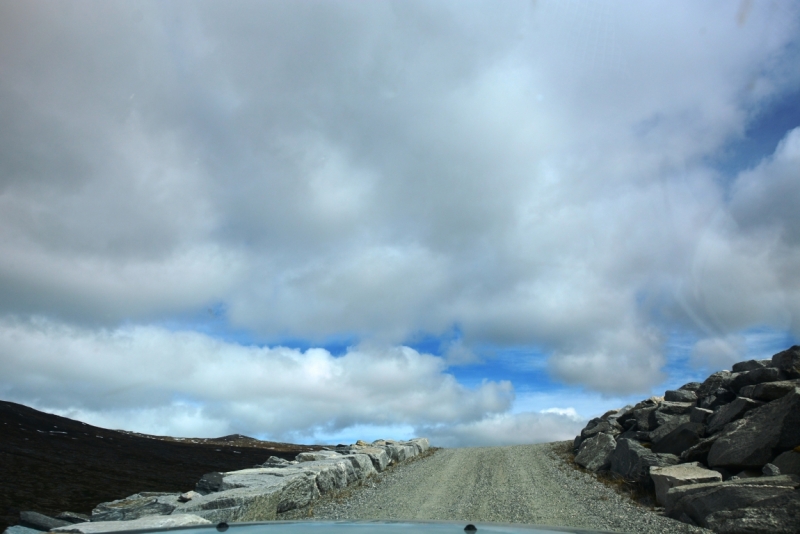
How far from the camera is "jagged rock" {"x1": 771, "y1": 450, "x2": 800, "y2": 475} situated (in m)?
11.9

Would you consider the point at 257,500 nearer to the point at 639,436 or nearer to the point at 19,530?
the point at 19,530

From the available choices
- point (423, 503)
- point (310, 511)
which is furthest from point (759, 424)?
point (310, 511)

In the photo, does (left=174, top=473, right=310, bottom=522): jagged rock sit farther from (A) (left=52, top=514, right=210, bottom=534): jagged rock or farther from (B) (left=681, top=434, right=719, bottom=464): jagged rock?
(B) (left=681, top=434, right=719, bottom=464): jagged rock

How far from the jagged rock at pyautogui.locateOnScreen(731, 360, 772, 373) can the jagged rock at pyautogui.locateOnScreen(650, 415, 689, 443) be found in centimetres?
362

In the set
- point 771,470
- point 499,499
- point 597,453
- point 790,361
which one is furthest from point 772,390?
point 499,499

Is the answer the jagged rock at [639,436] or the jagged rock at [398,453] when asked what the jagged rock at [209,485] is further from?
the jagged rock at [639,436]

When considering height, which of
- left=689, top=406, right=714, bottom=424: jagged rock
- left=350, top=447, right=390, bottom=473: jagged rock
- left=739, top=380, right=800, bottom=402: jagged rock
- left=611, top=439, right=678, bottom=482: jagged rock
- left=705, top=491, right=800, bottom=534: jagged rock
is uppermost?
left=739, top=380, right=800, bottom=402: jagged rock

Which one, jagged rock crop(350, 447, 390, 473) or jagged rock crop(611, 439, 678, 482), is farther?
jagged rock crop(350, 447, 390, 473)

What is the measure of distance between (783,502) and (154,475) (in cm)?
2545

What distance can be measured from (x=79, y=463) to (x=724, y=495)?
1142 inches

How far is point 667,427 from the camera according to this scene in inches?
789

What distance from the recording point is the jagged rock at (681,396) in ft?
77.6

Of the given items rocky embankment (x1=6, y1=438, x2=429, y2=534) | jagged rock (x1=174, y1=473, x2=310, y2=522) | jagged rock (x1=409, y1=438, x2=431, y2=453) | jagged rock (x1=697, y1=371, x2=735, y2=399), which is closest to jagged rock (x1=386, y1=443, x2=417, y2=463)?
jagged rock (x1=409, y1=438, x2=431, y2=453)

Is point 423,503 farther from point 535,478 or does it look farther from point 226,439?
point 226,439
